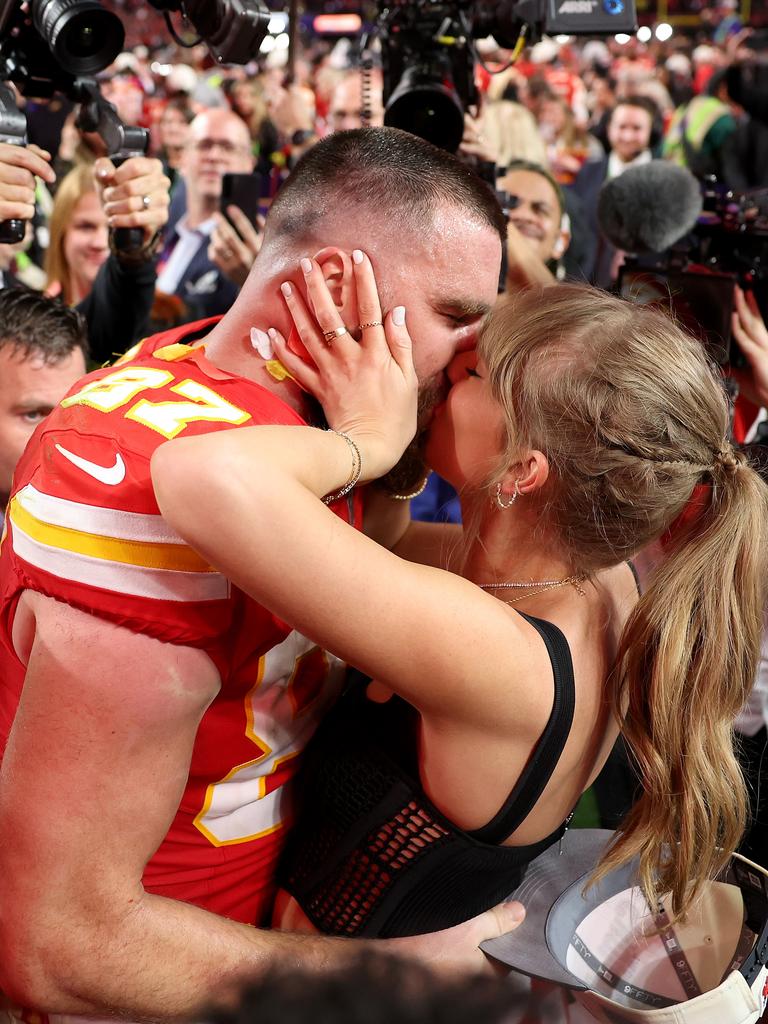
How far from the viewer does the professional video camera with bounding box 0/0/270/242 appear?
2.08 m

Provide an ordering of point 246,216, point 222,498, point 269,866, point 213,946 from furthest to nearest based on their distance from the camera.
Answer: point 246,216 < point 269,866 < point 213,946 < point 222,498

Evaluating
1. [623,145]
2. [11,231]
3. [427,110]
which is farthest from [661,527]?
[623,145]

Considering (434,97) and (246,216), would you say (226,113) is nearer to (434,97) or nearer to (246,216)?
(246,216)

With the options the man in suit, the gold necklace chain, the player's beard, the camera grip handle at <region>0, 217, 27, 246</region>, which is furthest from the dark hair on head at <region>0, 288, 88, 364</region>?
the man in suit

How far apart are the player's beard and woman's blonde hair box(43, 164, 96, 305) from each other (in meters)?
2.34

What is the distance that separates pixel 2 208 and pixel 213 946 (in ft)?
4.70

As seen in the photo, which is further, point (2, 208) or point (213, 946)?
point (2, 208)

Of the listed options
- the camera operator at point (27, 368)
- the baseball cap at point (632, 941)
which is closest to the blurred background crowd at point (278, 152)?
the camera operator at point (27, 368)

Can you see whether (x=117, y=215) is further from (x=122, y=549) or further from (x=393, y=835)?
(x=393, y=835)

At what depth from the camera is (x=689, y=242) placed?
3.00m

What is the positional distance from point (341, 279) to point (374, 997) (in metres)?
1.13

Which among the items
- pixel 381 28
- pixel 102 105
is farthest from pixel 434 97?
pixel 102 105

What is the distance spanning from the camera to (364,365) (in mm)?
1422

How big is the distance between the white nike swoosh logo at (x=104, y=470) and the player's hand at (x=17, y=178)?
1.02 m
